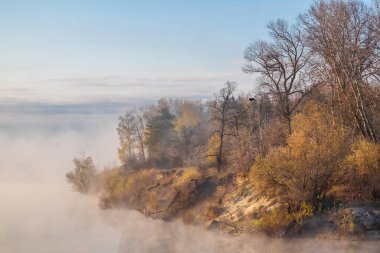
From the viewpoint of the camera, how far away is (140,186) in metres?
53.2

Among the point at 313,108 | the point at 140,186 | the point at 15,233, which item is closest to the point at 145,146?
the point at 140,186

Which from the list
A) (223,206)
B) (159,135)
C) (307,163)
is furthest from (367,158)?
(159,135)

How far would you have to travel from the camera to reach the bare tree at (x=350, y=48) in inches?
1190

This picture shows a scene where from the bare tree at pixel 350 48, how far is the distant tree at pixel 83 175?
46304 mm

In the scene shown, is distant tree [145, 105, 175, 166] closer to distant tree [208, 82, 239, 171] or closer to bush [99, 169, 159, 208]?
bush [99, 169, 159, 208]

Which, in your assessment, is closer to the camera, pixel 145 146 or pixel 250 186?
pixel 250 186

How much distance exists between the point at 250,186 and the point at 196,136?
31.2 metres

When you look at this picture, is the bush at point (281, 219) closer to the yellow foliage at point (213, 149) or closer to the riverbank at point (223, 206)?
the riverbank at point (223, 206)

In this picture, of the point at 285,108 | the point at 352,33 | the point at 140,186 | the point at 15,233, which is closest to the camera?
the point at 352,33

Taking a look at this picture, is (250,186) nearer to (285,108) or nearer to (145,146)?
(285,108)

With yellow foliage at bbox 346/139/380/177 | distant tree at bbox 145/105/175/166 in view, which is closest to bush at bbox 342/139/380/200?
yellow foliage at bbox 346/139/380/177

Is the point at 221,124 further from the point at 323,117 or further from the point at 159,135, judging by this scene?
the point at 159,135

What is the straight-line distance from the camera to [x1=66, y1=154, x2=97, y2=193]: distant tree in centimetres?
6994

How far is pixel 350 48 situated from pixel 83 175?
50.5 m
